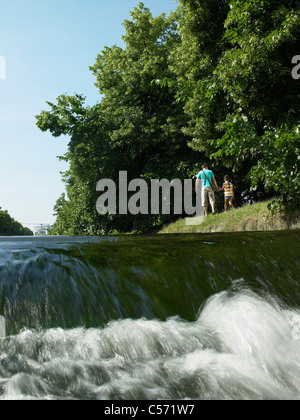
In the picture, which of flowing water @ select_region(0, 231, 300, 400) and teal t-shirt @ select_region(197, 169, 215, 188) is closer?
flowing water @ select_region(0, 231, 300, 400)

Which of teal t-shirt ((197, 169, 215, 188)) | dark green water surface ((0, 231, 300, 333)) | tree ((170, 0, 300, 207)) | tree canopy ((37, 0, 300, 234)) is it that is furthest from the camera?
teal t-shirt ((197, 169, 215, 188))

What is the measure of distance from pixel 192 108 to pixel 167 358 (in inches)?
495

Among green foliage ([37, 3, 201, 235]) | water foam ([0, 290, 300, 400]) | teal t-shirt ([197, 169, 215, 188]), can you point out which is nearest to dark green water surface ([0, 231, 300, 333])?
water foam ([0, 290, 300, 400])

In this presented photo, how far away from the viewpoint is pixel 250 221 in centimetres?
1186

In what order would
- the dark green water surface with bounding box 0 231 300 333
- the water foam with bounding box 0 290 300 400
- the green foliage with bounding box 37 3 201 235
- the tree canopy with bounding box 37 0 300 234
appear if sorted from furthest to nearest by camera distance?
the green foliage with bounding box 37 3 201 235 → the tree canopy with bounding box 37 0 300 234 → the dark green water surface with bounding box 0 231 300 333 → the water foam with bounding box 0 290 300 400

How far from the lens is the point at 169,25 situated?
75.1 feet

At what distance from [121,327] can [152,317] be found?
0.43 meters

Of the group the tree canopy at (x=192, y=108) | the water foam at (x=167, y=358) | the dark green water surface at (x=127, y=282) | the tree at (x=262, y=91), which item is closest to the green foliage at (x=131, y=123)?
the tree canopy at (x=192, y=108)

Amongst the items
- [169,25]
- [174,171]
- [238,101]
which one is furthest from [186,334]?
[169,25]

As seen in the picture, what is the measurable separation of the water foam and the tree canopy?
5871 millimetres

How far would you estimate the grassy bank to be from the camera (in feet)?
35.1

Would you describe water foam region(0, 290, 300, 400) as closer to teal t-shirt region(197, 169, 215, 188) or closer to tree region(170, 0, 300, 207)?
tree region(170, 0, 300, 207)

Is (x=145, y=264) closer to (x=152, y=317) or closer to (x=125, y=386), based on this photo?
(x=152, y=317)

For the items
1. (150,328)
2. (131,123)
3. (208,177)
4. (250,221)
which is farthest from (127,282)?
(131,123)
